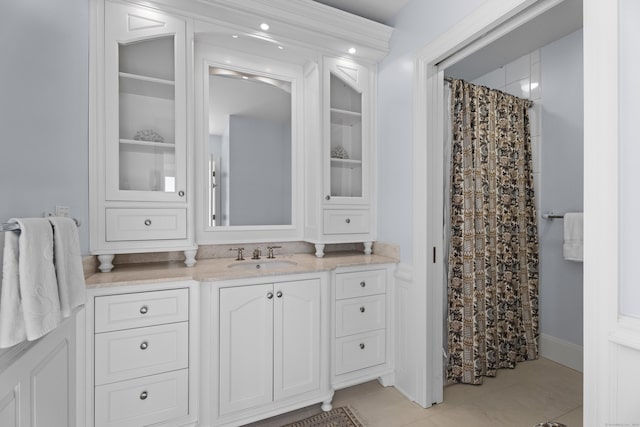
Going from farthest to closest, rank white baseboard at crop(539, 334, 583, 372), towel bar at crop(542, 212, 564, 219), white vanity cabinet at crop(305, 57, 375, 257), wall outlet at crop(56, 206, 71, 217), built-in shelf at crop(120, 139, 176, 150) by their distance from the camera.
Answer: towel bar at crop(542, 212, 564, 219) < white baseboard at crop(539, 334, 583, 372) < white vanity cabinet at crop(305, 57, 375, 257) < built-in shelf at crop(120, 139, 176, 150) < wall outlet at crop(56, 206, 71, 217)

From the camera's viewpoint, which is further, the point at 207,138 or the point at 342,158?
the point at 342,158

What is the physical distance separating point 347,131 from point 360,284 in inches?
44.7

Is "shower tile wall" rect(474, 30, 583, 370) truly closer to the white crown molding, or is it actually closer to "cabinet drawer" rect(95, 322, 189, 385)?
the white crown molding

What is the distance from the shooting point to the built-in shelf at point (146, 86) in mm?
1748

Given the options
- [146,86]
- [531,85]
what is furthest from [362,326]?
[531,85]

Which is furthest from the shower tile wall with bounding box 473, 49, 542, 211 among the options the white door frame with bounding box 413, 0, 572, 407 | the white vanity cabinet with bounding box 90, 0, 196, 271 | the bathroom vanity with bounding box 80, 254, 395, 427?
the white vanity cabinet with bounding box 90, 0, 196, 271

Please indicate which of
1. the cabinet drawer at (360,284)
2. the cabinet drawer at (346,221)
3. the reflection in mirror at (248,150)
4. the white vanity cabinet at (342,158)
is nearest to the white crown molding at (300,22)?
the white vanity cabinet at (342,158)

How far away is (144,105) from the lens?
1.80m

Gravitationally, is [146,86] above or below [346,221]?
above

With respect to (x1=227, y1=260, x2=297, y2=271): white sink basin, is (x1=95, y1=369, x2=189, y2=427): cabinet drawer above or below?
below

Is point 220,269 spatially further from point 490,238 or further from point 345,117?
point 490,238

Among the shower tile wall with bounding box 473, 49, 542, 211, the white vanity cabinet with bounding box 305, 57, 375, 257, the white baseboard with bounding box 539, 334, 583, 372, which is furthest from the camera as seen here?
the shower tile wall with bounding box 473, 49, 542, 211

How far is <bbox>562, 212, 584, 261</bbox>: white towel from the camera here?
2270mm

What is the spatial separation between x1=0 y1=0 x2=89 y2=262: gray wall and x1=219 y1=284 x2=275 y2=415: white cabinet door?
2.71ft
